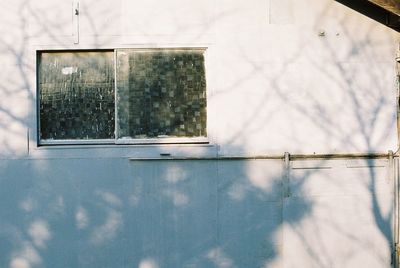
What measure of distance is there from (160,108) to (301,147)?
192 cm

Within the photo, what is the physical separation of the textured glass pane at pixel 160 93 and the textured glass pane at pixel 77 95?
0.63 feet

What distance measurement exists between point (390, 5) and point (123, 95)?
140 inches

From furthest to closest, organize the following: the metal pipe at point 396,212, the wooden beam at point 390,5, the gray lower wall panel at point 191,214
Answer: the metal pipe at point 396,212 → the gray lower wall panel at point 191,214 → the wooden beam at point 390,5

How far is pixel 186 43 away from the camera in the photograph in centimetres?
707

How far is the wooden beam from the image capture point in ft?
21.9

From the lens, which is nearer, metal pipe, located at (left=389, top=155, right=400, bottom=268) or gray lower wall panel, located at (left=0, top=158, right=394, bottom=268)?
gray lower wall panel, located at (left=0, top=158, right=394, bottom=268)

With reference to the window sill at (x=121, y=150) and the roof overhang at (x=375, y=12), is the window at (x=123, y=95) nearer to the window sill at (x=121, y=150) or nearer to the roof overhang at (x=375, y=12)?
the window sill at (x=121, y=150)

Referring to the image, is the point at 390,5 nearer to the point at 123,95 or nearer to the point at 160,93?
the point at 160,93

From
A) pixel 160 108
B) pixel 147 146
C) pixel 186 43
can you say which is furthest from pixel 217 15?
pixel 147 146

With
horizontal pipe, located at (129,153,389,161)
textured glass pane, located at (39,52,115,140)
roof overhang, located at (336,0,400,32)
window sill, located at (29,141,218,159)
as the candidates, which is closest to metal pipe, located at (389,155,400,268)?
horizontal pipe, located at (129,153,389,161)

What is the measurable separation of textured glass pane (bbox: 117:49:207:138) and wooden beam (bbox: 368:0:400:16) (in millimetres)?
2291

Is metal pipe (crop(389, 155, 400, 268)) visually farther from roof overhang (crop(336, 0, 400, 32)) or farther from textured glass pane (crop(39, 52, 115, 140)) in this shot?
textured glass pane (crop(39, 52, 115, 140))

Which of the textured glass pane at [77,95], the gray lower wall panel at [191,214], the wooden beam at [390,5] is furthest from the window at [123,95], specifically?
the wooden beam at [390,5]

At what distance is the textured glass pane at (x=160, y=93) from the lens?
7133 mm
